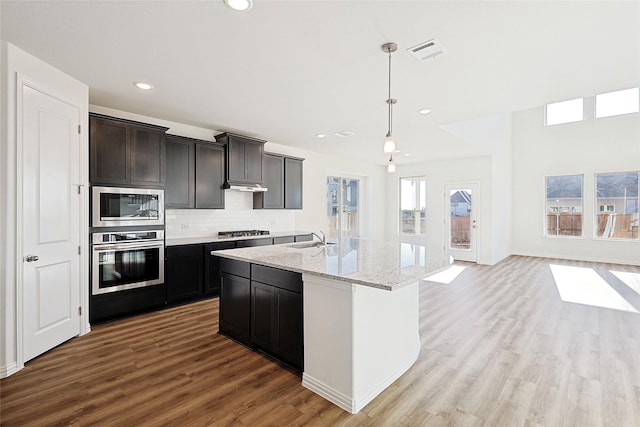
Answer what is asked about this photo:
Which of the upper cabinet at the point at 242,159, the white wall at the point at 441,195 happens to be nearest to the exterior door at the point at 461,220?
the white wall at the point at 441,195

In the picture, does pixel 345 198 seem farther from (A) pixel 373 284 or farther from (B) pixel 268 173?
(A) pixel 373 284

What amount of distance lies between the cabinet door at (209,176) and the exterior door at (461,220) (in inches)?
233

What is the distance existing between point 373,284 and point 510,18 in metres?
2.01

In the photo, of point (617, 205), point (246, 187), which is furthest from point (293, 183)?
point (617, 205)

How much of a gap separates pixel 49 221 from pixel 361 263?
287 cm

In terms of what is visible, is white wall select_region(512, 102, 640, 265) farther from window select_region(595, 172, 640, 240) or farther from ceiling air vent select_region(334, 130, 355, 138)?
ceiling air vent select_region(334, 130, 355, 138)

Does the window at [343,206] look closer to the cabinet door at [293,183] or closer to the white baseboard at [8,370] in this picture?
the cabinet door at [293,183]

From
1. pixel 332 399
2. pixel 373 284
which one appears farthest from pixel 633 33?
pixel 332 399

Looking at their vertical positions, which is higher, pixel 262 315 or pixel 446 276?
pixel 262 315

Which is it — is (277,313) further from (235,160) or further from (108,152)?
(235,160)

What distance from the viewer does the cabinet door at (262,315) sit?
8.86 ft

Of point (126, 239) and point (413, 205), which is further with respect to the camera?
point (413, 205)

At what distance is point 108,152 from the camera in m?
3.53

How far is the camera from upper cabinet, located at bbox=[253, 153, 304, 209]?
18.4ft
